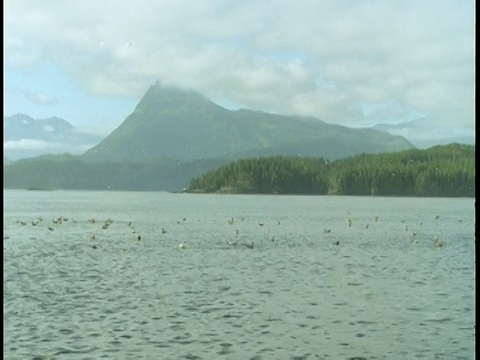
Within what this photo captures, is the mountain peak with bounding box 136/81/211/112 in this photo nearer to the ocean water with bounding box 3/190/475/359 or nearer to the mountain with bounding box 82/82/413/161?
the mountain with bounding box 82/82/413/161

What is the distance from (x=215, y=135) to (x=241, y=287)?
11.5 metres

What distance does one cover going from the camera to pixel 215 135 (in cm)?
1858

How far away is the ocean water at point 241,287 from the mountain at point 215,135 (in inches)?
71.7

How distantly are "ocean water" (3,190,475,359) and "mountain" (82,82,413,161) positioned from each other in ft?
5.98

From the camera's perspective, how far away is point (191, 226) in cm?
1517

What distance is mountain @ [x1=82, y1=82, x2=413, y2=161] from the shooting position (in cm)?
1644

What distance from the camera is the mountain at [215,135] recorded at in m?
16.4

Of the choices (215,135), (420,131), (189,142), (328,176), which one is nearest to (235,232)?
(328,176)

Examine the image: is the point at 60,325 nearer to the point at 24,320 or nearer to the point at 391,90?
the point at 24,320

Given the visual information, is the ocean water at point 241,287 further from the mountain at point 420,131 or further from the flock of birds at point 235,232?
the mountain at point 420,131

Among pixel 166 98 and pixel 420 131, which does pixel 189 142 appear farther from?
pixel 420 131

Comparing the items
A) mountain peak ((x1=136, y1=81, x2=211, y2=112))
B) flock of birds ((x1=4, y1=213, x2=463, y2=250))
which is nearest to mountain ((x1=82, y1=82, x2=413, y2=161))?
mountain peak ((x1=136, y1=81, x2=211, y2=112))

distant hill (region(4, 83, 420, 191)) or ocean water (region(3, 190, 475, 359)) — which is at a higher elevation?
distant hill (region(4, 83, 420, 191))

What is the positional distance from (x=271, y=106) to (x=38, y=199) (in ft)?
24.9
